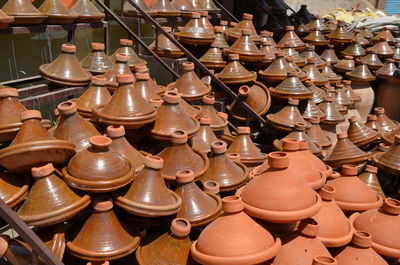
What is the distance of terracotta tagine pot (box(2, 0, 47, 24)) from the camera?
10.9 feet

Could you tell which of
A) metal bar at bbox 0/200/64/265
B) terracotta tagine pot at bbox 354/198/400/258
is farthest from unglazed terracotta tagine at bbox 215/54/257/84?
metal bar at bbox 0/200/64/265

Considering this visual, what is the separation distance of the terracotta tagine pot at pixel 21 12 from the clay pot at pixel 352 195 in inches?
112

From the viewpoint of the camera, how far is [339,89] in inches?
218

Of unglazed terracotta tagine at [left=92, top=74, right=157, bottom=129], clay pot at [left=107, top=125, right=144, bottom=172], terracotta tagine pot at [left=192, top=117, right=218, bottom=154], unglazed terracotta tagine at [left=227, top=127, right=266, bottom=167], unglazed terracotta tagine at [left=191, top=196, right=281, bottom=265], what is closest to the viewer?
unglazed terracotta tagine at [left=191, top=196, right=281, bottom=265]

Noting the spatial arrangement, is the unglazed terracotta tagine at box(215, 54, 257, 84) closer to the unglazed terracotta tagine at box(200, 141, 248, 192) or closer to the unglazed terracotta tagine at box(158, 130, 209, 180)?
the unglazed terracotta tagine at box(200, 141, 248, 192)

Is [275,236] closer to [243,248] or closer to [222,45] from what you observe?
[243,248]

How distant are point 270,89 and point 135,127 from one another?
87.3 inches

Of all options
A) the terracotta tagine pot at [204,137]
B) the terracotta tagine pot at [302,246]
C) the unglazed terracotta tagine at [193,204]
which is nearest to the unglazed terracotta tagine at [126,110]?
the unglazed terracotta tagine at [193,204]

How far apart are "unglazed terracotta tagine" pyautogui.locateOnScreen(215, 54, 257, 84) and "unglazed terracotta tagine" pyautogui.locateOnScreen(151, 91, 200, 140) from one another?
4.79 feet

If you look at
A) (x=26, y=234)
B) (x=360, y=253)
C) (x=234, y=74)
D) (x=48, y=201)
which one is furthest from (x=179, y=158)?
(x=234, y=74)

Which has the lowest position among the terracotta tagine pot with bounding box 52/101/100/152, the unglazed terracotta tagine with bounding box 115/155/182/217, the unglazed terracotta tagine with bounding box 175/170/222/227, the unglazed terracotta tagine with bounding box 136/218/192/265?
the unglazed terracotta tagine with bounding box 136/218/192/265

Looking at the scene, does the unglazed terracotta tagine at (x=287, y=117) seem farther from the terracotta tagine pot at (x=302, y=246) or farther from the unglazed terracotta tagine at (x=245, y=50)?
the terracotta tagine pot at (x=302, y=246)

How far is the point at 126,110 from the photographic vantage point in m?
2.67

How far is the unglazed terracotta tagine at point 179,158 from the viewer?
8.84ft
